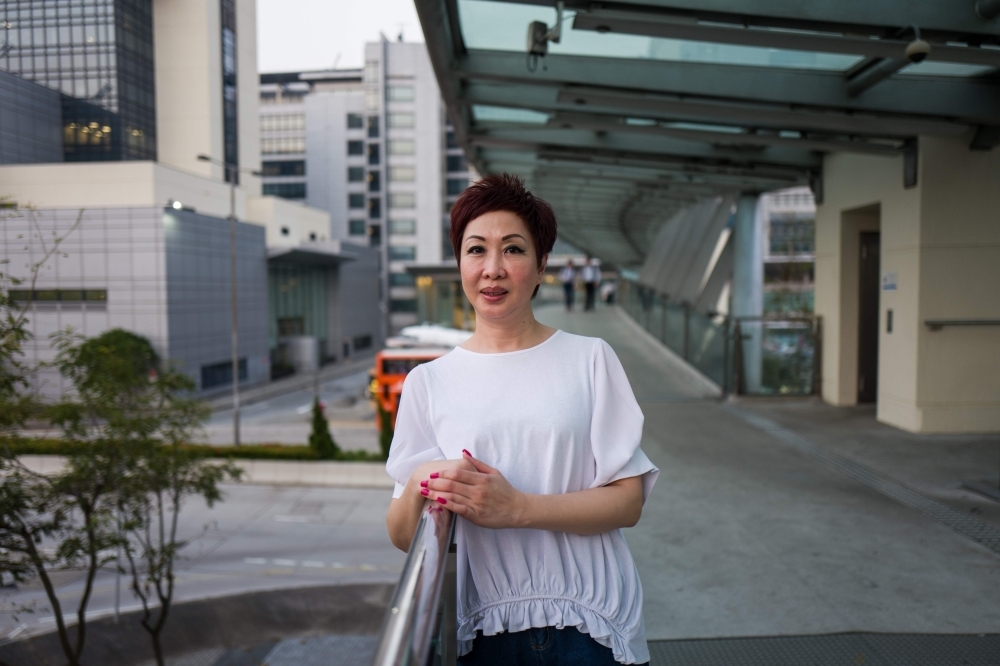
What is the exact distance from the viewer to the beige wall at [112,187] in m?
5.95

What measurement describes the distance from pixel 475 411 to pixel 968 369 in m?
7.04

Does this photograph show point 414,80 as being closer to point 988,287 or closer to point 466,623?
point 988,287

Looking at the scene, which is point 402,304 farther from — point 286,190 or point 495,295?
point 495,295

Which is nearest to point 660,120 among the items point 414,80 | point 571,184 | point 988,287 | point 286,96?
point 988,287

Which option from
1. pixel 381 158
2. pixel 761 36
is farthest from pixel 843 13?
pixel 381 158

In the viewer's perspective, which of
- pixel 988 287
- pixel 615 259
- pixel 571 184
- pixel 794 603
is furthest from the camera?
pixel 615 259

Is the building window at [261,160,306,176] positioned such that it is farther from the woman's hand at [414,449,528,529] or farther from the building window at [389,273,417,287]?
the woman's hand at [414,449,528,529]

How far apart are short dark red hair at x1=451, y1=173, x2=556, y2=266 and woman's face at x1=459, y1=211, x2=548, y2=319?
0.05 ft

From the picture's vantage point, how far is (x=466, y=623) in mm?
1527

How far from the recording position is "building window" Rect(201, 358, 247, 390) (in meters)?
28.7

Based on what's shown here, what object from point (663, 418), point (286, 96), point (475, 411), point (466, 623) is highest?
point (286, 96)

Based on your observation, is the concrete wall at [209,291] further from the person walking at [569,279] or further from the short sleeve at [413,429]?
the short sleeve at [413,429]

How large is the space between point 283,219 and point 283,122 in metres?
22.1

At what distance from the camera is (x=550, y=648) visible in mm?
1505
